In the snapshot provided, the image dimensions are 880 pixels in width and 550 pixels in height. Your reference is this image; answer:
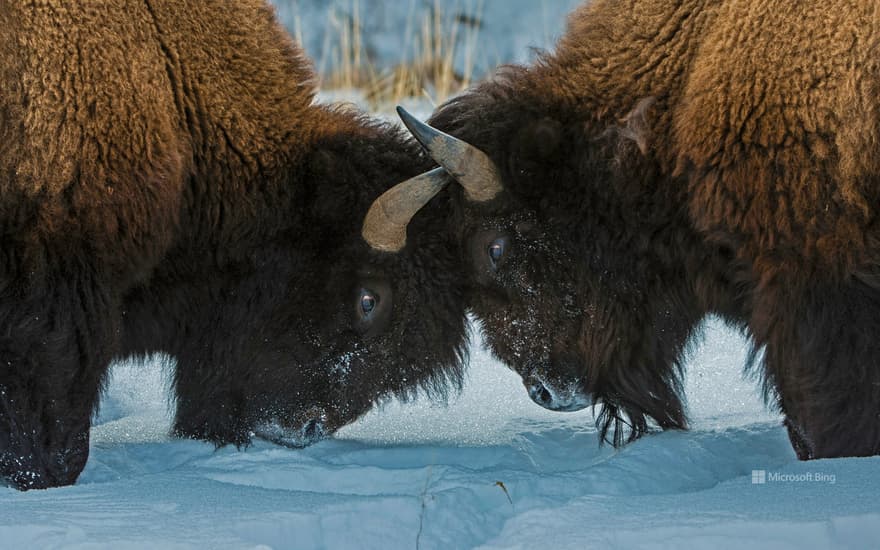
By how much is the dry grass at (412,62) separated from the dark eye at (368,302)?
4610mm

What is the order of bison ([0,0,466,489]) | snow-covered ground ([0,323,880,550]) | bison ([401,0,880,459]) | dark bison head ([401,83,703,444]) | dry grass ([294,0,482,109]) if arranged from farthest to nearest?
1. dry grass ([294,0,482,109])
2. dark bison head ([401,83,703,444])
3. bison ([0,0,466,489])
4. bison ([401,0,880,459])
5. snow-covered ground ([0,323,880,550])

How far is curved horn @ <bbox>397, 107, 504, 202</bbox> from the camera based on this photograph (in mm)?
4051

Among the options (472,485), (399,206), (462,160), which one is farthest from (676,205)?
(472,485)

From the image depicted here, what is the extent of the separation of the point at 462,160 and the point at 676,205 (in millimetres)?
756

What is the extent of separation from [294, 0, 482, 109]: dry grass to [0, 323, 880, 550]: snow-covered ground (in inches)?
182

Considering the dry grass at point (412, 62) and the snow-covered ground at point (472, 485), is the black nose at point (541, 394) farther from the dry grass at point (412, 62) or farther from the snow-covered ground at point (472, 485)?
the dry grass at point (412, 62)

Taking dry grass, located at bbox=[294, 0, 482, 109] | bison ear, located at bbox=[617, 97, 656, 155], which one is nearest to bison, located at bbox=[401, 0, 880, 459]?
bison ear, located at bbox=[617, 97, 656, 155]

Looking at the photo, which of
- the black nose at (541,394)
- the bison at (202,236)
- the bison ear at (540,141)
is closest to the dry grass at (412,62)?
the bison at (202,236)

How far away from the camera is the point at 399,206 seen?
4.13m

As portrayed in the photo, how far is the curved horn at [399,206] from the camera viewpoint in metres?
4.11

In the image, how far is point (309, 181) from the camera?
4355 millimetres

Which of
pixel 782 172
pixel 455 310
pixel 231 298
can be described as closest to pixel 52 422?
pixel 231 298

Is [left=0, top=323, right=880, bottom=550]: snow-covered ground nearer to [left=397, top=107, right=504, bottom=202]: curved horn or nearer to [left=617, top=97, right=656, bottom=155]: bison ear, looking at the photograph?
[left=397, top=107, right=504, bottom=202]: curved horn

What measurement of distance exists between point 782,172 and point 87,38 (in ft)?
7.47
